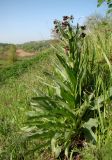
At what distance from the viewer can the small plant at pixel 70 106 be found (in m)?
4.83

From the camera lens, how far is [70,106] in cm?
504

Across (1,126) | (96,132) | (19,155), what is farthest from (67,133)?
(1,126)

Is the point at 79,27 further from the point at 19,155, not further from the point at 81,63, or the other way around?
the point at 19,155

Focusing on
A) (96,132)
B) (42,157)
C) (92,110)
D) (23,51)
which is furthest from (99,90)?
(23,51)

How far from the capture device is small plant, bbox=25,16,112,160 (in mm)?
4828

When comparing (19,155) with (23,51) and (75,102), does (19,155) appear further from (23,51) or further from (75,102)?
(23,51)

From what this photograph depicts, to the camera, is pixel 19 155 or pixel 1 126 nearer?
pixel 19 155

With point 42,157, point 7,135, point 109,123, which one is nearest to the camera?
point 109,123

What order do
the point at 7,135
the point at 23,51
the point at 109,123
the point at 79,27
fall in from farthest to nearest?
the point at 23,51, the point at 7,135, the point at 79,27, the point at 109,123

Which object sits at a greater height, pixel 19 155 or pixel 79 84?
pixel 79 84

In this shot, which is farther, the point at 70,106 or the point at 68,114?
the point at 70,106

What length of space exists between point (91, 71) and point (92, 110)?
688mm

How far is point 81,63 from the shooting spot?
16.8 ft

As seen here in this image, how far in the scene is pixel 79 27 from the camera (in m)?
5.30
